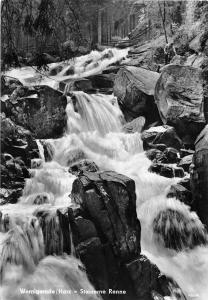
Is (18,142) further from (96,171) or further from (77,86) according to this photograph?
(77,86)

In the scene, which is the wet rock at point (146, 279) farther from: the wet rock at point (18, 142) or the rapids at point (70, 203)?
the wet rock at point (18, 142)

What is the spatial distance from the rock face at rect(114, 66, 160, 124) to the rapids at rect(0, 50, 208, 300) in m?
0.27

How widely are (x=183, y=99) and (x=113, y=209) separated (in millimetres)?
5350

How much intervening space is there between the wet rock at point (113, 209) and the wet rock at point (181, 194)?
166 centimetres

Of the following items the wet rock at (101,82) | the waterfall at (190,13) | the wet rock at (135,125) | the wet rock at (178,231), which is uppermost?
A: the waterfall at (190,13)

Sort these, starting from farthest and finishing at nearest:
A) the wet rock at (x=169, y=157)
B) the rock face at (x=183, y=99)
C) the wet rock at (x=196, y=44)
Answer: the wet rock at (x=196, y=44)
the rock face at (x=183, y=99)
the wet rock at (x=169, y=157)

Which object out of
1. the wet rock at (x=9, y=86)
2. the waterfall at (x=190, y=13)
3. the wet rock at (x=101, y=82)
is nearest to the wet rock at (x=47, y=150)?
the wet rock at (x=9, y=86)

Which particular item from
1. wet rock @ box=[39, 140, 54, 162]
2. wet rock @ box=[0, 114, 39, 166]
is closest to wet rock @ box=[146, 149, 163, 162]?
wet rock @ box=[39, 140, 54, 162]

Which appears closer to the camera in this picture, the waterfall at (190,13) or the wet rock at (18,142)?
the wet rock at (18,142)

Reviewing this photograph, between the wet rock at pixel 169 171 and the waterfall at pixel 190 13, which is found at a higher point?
the waterfall at pixel 190 13

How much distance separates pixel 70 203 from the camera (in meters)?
5.97

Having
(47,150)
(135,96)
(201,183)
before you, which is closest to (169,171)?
(201,183)

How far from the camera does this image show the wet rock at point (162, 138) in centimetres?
903

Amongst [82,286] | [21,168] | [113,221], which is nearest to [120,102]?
[21,168]
